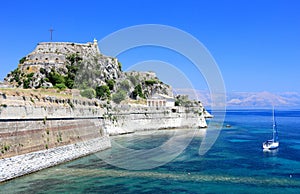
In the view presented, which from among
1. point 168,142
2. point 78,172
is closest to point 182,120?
point 168,142

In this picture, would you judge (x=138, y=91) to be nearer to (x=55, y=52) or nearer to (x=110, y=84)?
(x=110, y=84)

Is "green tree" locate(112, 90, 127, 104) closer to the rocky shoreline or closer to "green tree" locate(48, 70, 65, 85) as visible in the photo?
"green tree" locate(48, 70, 65, 85)

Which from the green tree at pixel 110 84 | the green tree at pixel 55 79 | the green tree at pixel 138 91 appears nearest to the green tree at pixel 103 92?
the green tree at pixel 110 84

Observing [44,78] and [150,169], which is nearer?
[150,169]

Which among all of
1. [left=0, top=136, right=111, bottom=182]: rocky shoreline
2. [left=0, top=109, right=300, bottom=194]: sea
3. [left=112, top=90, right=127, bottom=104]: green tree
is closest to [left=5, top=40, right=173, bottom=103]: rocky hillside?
[left=112, top=90, right=127, bottom=104]: green tree

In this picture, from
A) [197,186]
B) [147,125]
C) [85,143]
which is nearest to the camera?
[197,186]

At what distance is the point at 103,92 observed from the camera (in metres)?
61.4

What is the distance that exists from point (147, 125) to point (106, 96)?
9343 mm

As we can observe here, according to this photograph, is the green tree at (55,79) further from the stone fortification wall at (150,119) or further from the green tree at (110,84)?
the stone fortification wall at (150,119)

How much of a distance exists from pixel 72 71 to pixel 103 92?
25.1 feet

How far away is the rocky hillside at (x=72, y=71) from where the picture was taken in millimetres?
57375

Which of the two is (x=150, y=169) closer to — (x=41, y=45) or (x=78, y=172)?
(x=78, y=172)

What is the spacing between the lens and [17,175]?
2273 centimetres

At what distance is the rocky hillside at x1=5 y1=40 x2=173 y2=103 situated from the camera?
5738 centimetres
